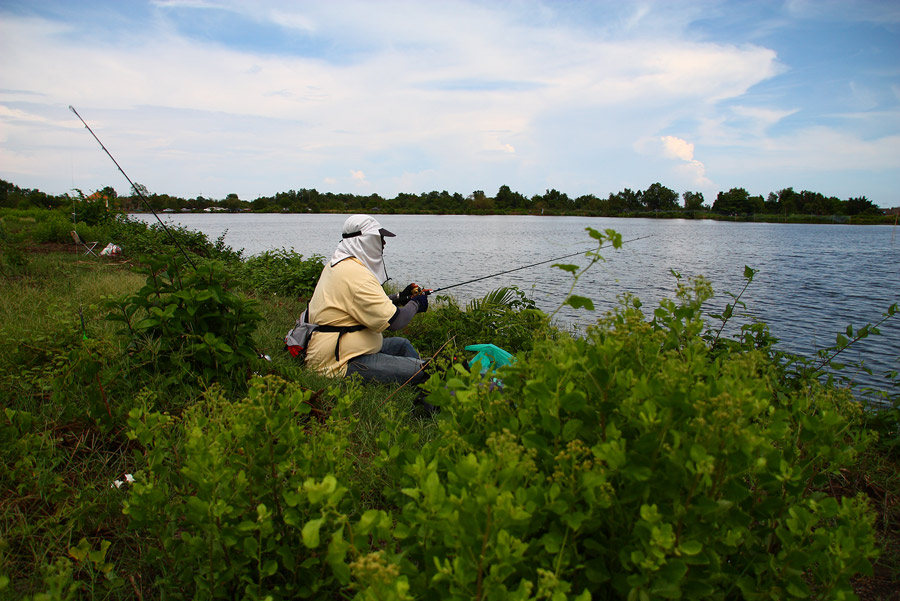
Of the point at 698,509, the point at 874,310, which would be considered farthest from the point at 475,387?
the point at 874,310

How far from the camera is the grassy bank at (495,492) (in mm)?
1268

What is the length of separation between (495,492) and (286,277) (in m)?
9.28

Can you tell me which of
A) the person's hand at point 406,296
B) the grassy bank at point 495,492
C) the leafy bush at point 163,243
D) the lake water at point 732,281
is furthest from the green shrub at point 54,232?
the grassy bank at point 495,492

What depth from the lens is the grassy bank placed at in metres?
1.27

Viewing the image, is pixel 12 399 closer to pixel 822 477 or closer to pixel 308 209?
pixel 822 477

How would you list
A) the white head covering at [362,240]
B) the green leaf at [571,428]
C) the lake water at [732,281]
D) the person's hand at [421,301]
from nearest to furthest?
the green leaf at [571,428] < the white head covering at [362,240] < the person's hand at [421,301] < the lake water at [732,281]

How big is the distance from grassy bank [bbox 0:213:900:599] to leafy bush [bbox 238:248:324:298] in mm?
6421

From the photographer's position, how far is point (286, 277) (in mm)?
9812

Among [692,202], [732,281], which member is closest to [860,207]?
[692,202]

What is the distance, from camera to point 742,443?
50.6 inches

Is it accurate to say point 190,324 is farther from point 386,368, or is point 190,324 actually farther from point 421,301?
point 421,301

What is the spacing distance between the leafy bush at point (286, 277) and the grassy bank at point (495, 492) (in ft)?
21.1

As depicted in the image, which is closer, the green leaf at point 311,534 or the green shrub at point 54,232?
the green leaf at point 311,534

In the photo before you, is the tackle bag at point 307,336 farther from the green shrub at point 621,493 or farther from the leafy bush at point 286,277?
the leafy bush at point 286,277
